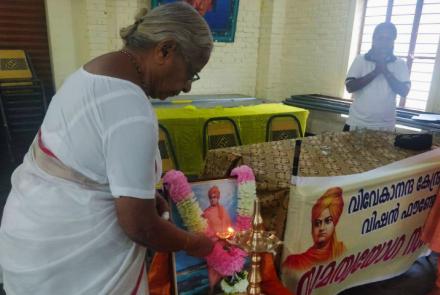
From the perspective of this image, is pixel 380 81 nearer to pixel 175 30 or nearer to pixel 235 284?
pixel 235 284

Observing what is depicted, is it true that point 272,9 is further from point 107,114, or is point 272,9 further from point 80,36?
point 107,114

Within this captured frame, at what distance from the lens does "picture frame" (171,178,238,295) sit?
128 centimetres

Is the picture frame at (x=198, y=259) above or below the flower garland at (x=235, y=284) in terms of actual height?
above

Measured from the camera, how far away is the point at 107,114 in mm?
739

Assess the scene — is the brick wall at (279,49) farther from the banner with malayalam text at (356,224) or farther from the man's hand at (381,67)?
the banner with malayalam text at (356,224)

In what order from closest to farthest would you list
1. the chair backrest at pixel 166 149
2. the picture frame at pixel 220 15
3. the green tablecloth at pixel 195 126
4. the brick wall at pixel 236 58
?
1. the chair backrest at pixel 166 149
2. the green tablecloth at pixel 195 126
3. the picture frame at pixel 220 15
4. the brick wall at pixel 236 58

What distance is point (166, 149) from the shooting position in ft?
10.7

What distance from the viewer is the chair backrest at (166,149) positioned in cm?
323

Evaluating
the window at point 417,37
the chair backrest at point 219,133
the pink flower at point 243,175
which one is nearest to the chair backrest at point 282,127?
the chair backrest at point 219,133

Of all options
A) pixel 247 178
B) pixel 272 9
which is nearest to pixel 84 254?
pixel 247 178

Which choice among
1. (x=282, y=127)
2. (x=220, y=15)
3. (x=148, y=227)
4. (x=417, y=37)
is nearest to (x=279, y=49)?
(x=220, y=15)

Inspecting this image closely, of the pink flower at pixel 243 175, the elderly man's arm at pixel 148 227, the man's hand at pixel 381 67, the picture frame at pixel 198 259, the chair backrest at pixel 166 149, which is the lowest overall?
the chair backrest at pixel 166 149

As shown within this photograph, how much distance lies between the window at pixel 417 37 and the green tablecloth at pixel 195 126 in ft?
5.98

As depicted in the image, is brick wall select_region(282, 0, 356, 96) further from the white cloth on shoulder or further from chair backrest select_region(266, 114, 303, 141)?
the white cloth on shoulder
